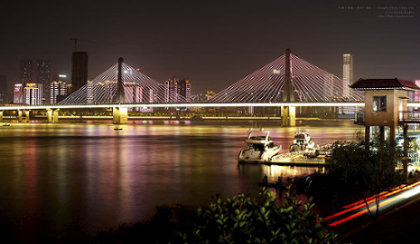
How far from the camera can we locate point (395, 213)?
37.3 ft

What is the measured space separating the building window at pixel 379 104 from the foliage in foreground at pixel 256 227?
1192 centimetres

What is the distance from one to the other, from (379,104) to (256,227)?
12.5m

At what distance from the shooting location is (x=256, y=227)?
18.3ft

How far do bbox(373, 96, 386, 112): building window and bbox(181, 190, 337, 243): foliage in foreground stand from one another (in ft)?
39.1

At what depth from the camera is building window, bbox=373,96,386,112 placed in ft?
53.7

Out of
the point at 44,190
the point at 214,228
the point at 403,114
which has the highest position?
the point at 403,114

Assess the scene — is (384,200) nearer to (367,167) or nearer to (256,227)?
(367,167)

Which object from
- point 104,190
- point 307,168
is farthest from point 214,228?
point 307,168

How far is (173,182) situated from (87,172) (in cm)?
589

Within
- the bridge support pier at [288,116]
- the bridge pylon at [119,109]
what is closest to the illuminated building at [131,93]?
the bridge pylon at [119,109]

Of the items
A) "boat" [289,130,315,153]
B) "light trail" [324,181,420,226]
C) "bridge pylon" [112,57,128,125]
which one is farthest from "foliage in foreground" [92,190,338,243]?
"bridge pylon" [112,57,128,125]

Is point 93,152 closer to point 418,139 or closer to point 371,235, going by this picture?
point 418,139

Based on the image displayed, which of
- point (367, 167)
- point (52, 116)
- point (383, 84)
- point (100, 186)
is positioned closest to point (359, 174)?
point (367, 167)

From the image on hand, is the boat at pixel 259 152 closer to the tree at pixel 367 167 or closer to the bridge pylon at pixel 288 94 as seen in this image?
the tree at pixel 367 167
